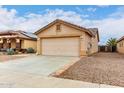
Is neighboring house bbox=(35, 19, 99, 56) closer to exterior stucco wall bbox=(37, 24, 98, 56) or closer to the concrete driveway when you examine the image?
exterior stucco wall bbox=(37, 24, 98, 56)

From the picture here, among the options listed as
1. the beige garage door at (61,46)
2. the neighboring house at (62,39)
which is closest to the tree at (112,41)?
the neighboring house at (62,39)

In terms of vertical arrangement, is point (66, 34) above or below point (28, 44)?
above

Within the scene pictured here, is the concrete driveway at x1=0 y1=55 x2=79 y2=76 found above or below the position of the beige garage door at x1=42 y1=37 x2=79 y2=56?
below

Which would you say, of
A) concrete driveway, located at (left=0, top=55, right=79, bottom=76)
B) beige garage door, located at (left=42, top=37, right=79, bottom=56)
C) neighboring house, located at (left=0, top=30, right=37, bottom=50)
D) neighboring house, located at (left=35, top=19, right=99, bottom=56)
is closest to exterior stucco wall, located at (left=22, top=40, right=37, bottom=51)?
neighboring house, located at (left=0, top=30, right=37, bottom=50)

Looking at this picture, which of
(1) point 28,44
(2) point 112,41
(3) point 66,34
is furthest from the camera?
(2) point 112,41

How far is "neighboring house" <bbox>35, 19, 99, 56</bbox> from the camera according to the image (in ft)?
55.8

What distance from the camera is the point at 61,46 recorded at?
17906 millimetres

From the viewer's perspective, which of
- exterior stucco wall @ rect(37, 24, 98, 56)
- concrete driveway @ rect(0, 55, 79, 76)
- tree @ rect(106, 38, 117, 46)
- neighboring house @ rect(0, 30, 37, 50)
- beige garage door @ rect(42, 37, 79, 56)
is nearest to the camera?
concrete driveway @ rect(0, 55, 79, 76)

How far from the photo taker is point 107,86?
19.8 ft

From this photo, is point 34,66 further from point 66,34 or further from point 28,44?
point 28,44

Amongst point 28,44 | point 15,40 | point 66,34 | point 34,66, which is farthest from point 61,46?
point 15,40

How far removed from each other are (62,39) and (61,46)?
74 centimetres

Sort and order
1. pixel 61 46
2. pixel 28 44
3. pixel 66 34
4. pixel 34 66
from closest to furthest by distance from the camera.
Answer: pixel 34 66
pixel 66 34
pixel 61 46
pixel 28 44
